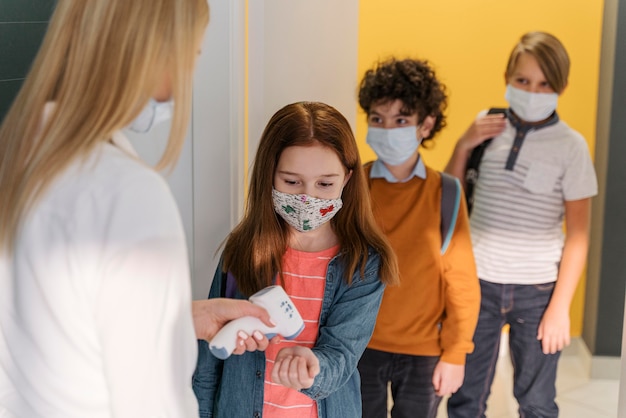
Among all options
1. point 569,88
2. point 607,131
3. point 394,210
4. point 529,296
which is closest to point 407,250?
point 394,210

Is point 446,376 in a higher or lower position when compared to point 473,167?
lower

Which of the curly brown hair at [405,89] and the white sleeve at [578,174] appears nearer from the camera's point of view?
the curly brown hair at [405,89]

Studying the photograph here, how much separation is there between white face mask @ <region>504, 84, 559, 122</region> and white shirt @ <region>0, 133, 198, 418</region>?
81.1 inches

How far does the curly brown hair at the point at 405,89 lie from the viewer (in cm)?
294

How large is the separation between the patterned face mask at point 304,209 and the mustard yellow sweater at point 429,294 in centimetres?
68

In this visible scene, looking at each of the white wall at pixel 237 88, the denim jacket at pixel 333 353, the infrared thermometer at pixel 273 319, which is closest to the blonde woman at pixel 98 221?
the infrared thermometer at pixel 273 319

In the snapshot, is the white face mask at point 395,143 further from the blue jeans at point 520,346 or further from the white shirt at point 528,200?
the blue jeans at point 520,346

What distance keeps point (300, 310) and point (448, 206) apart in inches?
31.9

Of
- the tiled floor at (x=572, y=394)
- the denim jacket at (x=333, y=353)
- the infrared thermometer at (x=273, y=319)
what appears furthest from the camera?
the tiled floor at (x=572, y=394)

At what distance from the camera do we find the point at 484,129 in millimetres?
3314

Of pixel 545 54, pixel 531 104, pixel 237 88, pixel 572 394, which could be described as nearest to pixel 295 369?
pixel 237 88

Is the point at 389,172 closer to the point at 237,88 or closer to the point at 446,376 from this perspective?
the point at 237,88

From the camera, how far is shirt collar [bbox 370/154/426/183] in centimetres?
291

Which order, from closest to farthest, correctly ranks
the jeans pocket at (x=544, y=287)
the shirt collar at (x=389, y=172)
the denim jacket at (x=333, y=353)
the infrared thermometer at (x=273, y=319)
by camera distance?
the infrared thermometer at (x=273, y=319) → the denim jacket at (x=333, y=353) → the shirt collar at (x=389, y=172) → the jeans pocket at (x=544, y=287)
